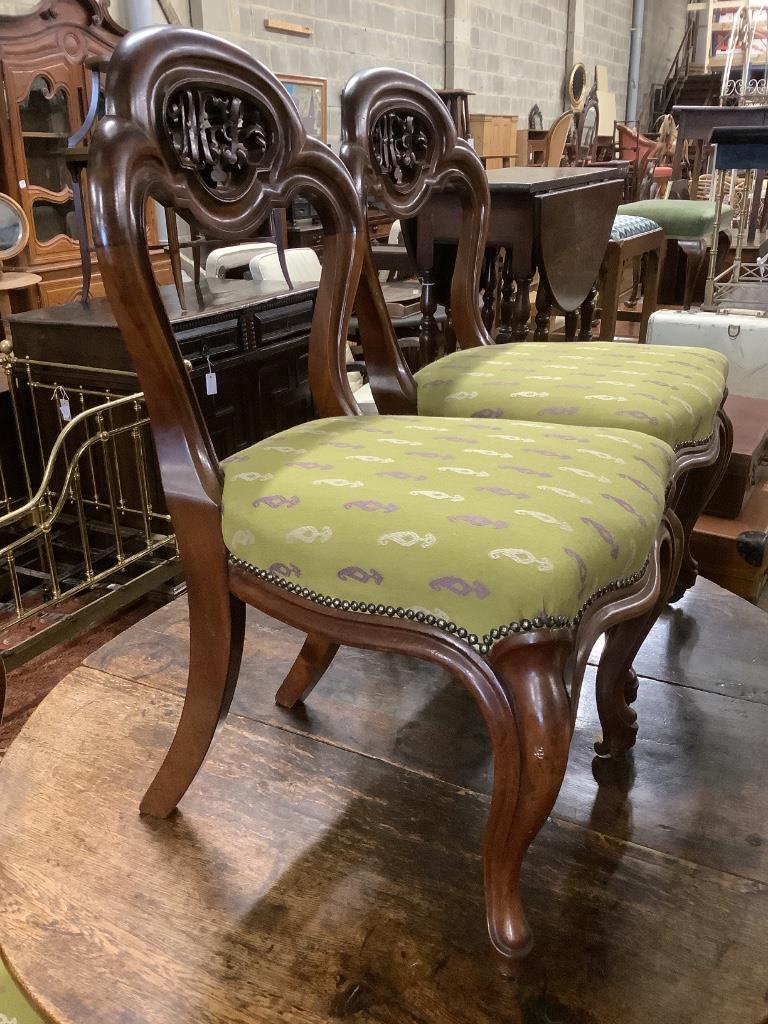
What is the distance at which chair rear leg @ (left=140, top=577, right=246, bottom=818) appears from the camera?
2.97 feet

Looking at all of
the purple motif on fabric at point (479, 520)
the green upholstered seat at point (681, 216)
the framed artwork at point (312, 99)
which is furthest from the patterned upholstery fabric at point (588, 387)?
the framed artwork at point (312, 99)

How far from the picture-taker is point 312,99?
5195 millimetres

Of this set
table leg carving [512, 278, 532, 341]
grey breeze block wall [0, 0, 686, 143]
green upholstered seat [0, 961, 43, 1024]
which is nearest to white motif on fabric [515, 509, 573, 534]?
green upholstered seat [0, 961, 43, 1024]

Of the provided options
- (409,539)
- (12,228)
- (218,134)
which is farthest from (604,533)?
(12,228)

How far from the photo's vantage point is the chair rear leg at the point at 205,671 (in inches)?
35.7

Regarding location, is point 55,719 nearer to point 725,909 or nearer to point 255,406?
point 725,909

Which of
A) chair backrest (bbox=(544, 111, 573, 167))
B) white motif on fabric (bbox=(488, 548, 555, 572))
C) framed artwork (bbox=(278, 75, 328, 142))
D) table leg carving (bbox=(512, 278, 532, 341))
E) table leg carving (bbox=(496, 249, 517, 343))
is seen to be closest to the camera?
white motif on fabric (bbox=(488, 548, 555, 572))

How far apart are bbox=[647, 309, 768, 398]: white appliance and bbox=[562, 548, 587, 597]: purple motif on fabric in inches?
81.2

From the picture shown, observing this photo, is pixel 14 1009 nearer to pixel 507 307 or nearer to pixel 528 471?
pixel 528 471

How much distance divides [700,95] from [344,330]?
13290 millimetres

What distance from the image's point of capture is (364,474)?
32.7 inches

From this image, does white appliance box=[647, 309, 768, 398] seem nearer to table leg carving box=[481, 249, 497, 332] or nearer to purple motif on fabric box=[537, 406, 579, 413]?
table leg carving box=[481, 249, 497, 332]

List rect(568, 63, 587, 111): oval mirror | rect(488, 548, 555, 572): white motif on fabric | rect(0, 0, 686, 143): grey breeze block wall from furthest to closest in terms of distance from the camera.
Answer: rect(568, 63, 587, 111): oval mirror
rect(0, 0, 686, 143): grey breeze block wall
rect(488, 548, 555, 572): white motif on fabric

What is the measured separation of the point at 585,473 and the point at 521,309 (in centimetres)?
158
